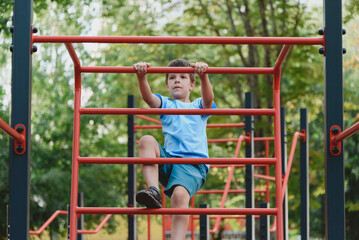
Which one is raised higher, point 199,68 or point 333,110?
point 199,68

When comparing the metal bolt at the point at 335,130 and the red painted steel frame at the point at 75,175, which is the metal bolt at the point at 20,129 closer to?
Answer: the red painted steel frame at the point at 75,175

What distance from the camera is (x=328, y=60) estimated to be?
279 cm

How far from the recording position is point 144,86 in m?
3.10

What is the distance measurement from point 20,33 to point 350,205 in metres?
11.2

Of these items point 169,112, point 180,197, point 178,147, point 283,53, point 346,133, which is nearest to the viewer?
point 346,133

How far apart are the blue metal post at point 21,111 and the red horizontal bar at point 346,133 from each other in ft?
4.50

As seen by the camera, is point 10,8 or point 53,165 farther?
point 53,165

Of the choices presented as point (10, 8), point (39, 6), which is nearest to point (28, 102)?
point (39, 6)

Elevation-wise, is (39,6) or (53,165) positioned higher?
(39,6)

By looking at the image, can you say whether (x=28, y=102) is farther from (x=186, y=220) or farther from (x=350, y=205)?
(x=350, y=205)

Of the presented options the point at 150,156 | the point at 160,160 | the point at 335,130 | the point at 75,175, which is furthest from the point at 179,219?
the point at 335,130

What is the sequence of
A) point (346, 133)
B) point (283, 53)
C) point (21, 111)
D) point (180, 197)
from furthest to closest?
point (180, 197) → point (283, 53) → point (21, 111) → point (346, 133)

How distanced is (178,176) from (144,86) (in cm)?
52

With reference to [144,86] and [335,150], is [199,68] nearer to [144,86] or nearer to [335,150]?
[144,86]
